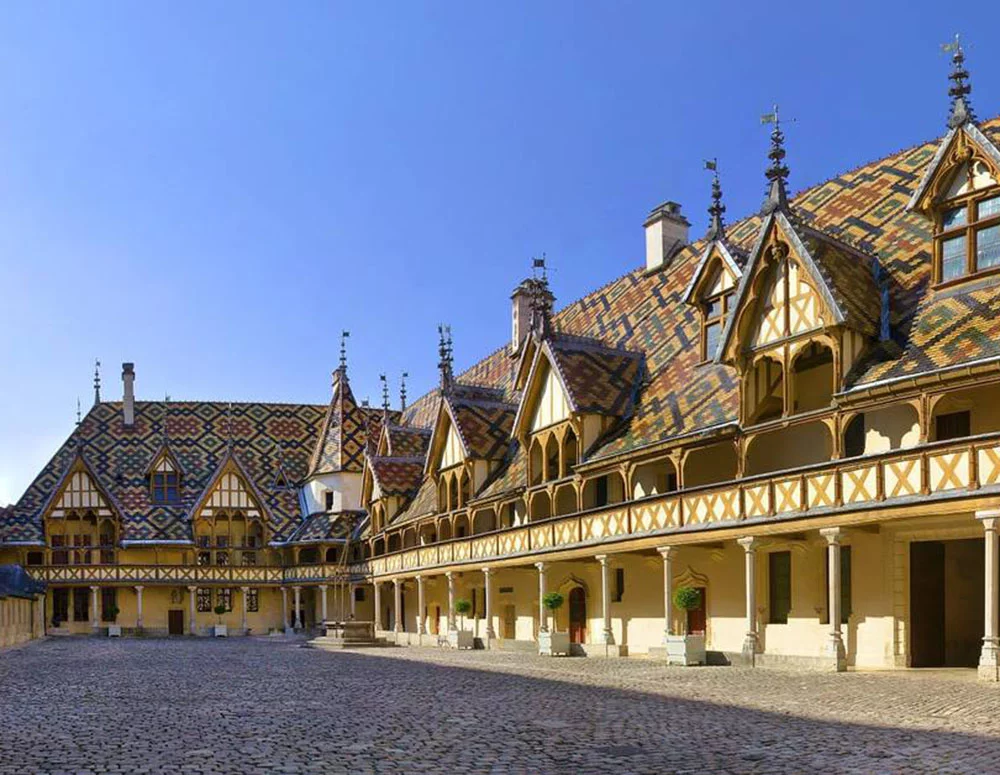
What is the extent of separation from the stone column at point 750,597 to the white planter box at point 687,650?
0.94 metres

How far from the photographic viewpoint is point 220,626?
5569 cm

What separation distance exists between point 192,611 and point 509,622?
25.1 m

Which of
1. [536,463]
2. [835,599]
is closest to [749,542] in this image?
[835,599]

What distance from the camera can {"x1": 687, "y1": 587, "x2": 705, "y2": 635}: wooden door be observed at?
26484 mm

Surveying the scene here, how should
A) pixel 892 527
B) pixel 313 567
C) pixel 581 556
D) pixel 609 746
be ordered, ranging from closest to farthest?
pixel 609 746 < pixel 892 527 < pixel 581 556 < pixel 313 567

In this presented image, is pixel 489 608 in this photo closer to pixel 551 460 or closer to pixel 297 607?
pixel 551 460

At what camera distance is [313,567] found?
5669cm

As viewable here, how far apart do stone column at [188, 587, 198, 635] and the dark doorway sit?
142ft

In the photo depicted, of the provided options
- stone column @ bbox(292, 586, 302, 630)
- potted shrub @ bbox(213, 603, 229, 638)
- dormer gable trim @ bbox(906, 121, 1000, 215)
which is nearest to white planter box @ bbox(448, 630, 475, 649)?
dormer gable trim @ bbox(906, 121, 1000, 215)

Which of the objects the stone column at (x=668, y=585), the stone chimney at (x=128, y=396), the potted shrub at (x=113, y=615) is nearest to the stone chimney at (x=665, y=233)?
the stone column at (x=668, y=585)

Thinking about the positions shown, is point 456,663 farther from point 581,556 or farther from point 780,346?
point 780,346

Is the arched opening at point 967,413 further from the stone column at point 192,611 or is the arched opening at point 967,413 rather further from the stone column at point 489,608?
the stone column at point 192,611

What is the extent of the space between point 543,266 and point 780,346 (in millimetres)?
15402

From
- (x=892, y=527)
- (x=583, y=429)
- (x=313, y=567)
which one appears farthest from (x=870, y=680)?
(x=313, y=567)
